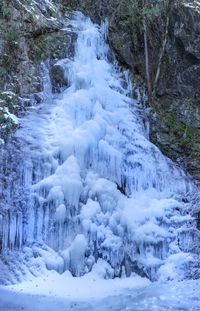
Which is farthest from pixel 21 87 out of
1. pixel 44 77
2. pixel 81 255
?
pixel 81 255

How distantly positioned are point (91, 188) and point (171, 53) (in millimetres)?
6253

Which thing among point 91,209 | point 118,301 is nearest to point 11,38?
point 91,209

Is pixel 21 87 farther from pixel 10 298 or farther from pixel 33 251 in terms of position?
pixel 10 298

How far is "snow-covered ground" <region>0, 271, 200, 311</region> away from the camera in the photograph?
528cm

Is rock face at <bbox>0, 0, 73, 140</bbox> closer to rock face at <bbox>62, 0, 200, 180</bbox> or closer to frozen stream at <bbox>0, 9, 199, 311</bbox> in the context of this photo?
frozen stream at <bbox>0, 9, 199, 311</bbox>

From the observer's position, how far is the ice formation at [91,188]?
7.36m

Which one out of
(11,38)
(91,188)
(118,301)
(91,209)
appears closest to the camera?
(118,301)

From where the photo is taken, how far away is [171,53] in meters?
12.3

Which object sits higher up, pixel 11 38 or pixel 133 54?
pixel 133 54

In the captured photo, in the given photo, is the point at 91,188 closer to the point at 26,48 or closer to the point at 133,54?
the point at 26,48

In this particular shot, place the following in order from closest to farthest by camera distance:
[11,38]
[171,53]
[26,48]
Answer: [11,38], [26,48], [171,53]

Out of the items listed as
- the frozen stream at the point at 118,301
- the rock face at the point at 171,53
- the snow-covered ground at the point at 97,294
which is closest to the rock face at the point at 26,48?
the rock face at the point at 171,53

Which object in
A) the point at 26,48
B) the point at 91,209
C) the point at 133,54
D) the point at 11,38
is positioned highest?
the point at 133,54

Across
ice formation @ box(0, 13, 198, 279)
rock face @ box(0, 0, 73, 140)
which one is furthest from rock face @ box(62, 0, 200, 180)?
ice formation @ box(0, 13, 198, 279)
